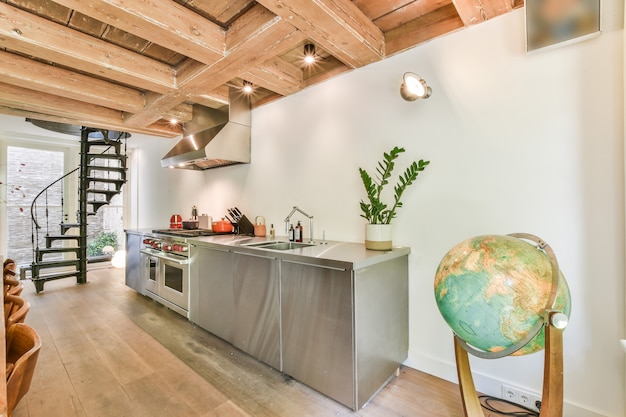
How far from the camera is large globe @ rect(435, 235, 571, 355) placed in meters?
1.06

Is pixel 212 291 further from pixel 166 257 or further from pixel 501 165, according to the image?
pixel 501 165

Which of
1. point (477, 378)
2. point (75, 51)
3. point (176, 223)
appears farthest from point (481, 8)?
point (176, 223)

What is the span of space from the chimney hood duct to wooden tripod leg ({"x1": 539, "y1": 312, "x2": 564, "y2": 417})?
3.14 meters

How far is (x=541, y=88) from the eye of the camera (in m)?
1.71

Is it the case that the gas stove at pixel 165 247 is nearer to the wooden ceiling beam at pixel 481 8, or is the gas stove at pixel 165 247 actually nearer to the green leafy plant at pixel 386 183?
the green leafy plant at pixel 386 183

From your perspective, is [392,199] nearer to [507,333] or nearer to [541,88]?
[541,88]

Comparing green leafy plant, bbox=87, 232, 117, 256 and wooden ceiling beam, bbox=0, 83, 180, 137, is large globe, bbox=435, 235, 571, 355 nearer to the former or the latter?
wooden ceiling beam, bbox=0, 83, 180, 137

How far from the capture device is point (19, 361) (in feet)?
2.80

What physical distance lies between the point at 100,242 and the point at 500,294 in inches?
282

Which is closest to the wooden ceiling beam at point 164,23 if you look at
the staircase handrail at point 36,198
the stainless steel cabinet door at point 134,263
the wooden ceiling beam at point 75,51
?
the wooden ceiling beam at point 75,51

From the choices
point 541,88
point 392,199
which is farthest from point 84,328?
point 541,88

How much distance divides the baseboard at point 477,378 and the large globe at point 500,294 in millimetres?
943

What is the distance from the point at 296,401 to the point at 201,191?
3.42 meters

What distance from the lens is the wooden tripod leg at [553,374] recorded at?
3.45ft
